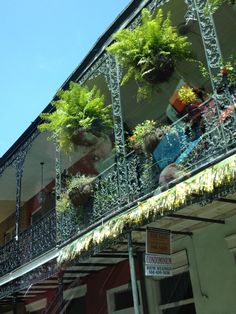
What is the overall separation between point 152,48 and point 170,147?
1.66 metres

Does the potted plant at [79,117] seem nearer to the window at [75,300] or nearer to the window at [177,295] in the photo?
the window at [177,295]

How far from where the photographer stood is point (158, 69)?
742 cm

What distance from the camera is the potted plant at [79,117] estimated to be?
29.2 ft

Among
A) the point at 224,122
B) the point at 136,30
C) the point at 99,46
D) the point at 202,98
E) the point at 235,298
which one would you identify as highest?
the point at 99,46

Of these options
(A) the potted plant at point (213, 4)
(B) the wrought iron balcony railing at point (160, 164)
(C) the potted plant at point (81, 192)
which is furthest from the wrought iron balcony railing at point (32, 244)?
(A) the potted plant at point (213, 4)

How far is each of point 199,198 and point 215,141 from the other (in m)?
0.91

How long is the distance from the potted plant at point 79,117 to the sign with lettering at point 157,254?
3.08 m

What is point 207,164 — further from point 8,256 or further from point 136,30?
point 8,256

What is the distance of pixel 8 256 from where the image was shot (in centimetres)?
1141

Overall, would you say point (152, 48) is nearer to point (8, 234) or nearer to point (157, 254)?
point (157, 254)

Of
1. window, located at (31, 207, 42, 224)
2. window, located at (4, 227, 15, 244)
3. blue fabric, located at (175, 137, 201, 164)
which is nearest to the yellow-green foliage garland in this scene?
blue fabric, located at (175, 137, 201, 164)

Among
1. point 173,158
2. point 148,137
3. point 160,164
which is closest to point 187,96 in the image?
point 148,137

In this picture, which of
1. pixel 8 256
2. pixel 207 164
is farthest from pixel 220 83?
pixel 8 256

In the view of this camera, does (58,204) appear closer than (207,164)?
No
